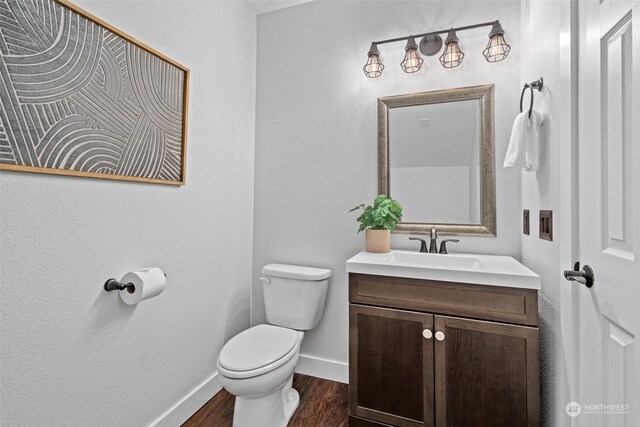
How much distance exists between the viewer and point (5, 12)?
0.94 m

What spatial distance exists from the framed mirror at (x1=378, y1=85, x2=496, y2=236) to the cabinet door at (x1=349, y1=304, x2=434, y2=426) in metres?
0.65

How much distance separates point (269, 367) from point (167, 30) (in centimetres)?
176

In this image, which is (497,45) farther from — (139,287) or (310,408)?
(310,408)

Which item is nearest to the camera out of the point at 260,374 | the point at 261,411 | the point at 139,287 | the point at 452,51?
the point at 139,287

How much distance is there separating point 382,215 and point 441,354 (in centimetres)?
76

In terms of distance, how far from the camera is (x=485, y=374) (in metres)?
1.27

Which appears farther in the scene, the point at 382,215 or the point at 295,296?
the point at 295,296

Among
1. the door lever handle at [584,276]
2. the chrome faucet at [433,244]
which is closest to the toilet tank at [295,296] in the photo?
the chrome faucet at [433,244]

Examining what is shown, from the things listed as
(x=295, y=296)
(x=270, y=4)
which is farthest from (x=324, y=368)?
(x=270, y=4)

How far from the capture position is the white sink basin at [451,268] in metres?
1.25

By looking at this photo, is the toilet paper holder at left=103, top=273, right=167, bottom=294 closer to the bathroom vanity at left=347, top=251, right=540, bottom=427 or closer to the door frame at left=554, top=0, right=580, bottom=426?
the bathroom vanity at left=347, top=251, right=540, bottom=427

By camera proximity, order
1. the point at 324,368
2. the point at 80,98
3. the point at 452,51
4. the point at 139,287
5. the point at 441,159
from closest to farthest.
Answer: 1. the point at 80,98
2. the point at 139,287
3. the point at 452,51
4. the point at 441,159
5. the point at 324,368

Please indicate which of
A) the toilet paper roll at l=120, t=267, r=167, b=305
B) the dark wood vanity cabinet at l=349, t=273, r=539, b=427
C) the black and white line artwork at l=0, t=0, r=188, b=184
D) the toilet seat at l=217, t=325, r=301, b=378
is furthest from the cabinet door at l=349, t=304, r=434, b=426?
the black and white line artwork at l=0, t=0, r=188, b=184

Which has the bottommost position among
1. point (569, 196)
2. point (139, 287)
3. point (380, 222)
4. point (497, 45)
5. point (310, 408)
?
point (310, 408)
